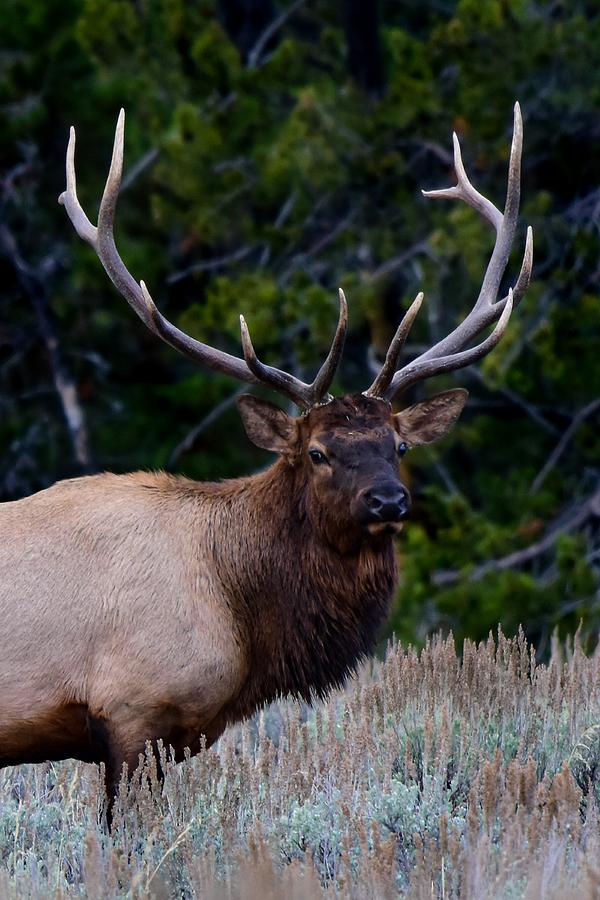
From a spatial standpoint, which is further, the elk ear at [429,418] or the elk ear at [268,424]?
the elk ear at [429,418]

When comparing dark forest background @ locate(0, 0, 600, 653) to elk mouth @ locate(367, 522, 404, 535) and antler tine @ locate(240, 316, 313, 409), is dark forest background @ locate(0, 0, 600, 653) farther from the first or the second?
elk mouth @ locate(367, 522, 404, 535)

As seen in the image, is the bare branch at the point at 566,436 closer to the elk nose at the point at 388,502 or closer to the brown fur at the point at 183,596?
the brown fur at the point at 183,596

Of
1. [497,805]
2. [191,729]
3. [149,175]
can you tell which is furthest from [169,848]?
[149,175]

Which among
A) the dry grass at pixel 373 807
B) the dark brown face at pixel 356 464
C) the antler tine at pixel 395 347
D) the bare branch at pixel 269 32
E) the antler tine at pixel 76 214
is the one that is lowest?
the dry grass at pixel 373 807

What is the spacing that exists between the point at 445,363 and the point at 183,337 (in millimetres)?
992

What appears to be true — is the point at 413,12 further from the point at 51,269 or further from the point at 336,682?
the point at 336,682

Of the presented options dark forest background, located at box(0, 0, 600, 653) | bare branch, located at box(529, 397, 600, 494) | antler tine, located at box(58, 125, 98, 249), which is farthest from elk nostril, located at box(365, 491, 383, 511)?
bare branch, located at box(529, 397, 600, 494)

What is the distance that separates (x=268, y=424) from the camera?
18.1ft

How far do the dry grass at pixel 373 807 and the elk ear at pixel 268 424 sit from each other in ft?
3.27

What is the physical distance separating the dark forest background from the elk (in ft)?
15.7

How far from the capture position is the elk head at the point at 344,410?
16.8 feet

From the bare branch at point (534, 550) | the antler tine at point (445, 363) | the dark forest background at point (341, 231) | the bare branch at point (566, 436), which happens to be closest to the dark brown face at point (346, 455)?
the antler tine at point (445, 363)

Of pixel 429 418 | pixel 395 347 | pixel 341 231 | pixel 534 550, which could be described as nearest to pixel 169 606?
pixel 395 347

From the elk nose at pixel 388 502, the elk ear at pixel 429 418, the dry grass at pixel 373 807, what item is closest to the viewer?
the dry grass at pixel 373 807
